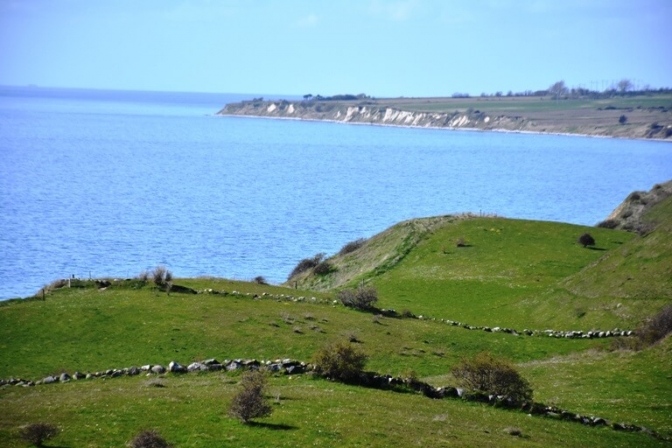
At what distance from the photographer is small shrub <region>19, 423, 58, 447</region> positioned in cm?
2453

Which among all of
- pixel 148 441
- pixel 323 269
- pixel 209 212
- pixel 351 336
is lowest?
pixel 209 212

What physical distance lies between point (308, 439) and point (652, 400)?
1614 cm

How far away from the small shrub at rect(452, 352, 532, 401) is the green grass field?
1343mm

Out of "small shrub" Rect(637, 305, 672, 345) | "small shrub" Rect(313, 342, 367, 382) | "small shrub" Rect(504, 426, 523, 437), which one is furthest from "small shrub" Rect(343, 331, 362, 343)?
"small shrub" Rect(504, 426, 523, 437)

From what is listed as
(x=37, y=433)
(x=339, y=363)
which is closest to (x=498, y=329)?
(x=339, y=363)

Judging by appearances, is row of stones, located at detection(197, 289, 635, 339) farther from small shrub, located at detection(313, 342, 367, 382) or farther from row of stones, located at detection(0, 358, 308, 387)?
small shrub, located at detection(313, 342, 367, 382)

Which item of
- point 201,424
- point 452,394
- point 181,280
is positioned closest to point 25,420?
point 201,424

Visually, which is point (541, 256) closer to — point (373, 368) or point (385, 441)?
point (373, 368)

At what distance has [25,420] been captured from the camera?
88.4 ft

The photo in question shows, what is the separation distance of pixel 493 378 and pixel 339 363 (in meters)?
6.29

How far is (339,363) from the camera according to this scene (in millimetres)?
34594

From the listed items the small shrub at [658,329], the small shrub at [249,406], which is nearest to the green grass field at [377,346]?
the small shrub at [249,406]

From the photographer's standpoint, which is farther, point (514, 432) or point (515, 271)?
point (515, 271)

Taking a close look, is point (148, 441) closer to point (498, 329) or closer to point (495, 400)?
point (495, 400)
